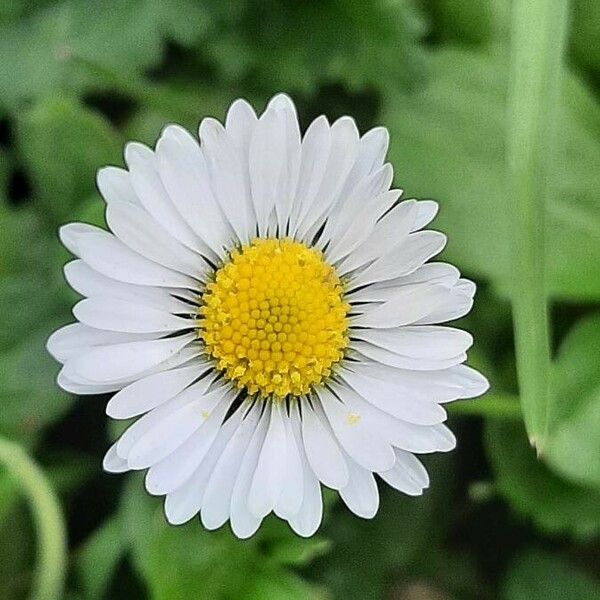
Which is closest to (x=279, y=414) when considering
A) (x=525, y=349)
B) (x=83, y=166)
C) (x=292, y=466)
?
(x=292, y=466)

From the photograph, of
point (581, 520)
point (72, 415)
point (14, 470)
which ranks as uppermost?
point (14, 470)

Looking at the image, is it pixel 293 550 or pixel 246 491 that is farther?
pixel 293 550

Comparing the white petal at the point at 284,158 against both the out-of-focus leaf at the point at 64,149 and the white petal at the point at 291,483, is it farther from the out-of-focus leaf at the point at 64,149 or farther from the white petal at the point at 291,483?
the out-of-focus leaf at the point at 64,149

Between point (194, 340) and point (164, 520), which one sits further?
point (164, 520)

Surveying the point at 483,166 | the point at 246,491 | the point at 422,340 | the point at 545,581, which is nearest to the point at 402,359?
the point at 422,340

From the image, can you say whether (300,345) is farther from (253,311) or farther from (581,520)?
(581,520)

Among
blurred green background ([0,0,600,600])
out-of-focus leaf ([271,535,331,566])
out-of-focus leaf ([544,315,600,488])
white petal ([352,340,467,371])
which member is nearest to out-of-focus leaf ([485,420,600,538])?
blurred green background ([0,0,600,600])

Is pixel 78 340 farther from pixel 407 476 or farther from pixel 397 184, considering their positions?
pixel 397 184

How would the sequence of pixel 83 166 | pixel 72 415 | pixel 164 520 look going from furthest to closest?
1. pixel 72 415
2. pixel 83 166
3. pixel 164 520
